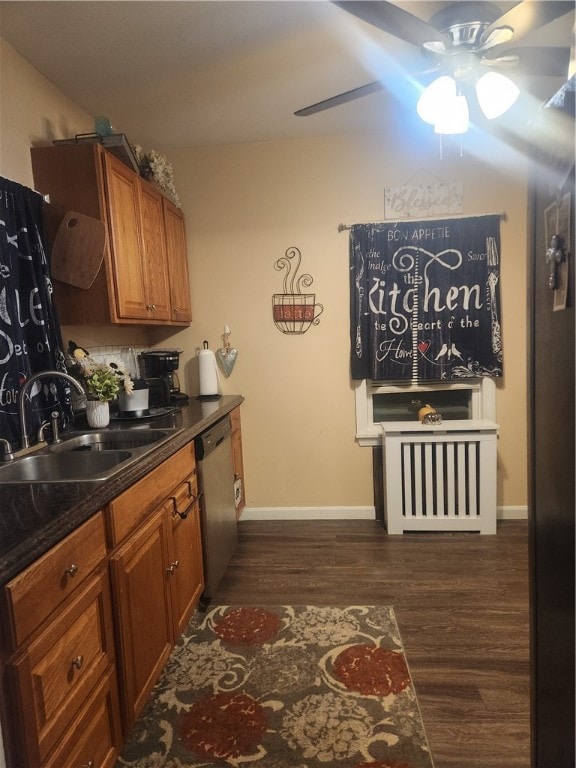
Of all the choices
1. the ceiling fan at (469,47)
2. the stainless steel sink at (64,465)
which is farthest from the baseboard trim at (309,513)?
the ceiling fan at (469,47)

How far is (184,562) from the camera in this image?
6.48 feet

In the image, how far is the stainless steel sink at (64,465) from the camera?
1.70 m

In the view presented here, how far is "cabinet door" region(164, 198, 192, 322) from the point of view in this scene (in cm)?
290

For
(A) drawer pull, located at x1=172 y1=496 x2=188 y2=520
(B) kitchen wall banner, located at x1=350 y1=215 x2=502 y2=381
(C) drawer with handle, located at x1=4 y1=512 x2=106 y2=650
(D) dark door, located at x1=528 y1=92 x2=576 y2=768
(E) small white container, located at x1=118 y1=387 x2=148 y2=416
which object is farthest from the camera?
(B) kitchen wall banner, located at x1=350 y1=215 x2=502 y2=381

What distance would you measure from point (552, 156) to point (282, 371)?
253 centimetres

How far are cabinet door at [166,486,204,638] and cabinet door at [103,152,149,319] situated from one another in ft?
3.32

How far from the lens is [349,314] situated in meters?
3.19

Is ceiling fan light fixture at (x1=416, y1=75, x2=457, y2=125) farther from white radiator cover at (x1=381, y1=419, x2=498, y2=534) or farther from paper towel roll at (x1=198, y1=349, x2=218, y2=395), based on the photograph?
paper towel roll at (x1=198, y1=349, x2=218, y2=395)

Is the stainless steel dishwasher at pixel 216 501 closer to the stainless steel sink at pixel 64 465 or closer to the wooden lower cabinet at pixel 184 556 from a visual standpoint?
the wooden lower cabinet at pixel 184 556

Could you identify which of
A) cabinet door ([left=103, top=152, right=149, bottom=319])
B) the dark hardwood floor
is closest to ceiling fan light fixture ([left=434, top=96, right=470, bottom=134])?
cabinet door ([left=103, top=152, right=149, bottom=319])

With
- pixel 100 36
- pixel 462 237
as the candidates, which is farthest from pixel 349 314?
pixel 100 36

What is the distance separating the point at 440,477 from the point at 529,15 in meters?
2.36

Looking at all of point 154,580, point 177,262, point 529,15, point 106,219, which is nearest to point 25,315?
point 106,219

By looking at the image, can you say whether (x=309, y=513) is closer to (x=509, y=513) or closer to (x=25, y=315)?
(x=509, y=513)
